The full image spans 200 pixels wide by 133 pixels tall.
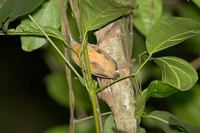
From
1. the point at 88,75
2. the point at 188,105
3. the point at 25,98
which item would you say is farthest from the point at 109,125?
the point at 25,98

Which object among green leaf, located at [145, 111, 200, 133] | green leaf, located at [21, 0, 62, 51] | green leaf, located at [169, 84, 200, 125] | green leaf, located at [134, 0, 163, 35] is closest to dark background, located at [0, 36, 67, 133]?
green leaf, located at [169, 84, 200, 125]

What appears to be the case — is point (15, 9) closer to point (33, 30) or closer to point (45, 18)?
point (33, 30)

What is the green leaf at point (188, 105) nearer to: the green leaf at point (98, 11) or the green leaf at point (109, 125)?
the green leaf at point (109, 125)

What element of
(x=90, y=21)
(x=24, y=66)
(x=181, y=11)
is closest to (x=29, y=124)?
(x=24, y=66)

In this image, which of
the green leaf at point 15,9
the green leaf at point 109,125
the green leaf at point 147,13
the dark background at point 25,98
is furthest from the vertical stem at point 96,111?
the dark background at point 25,98

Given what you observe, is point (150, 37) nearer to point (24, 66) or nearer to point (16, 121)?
point (24, 66)
